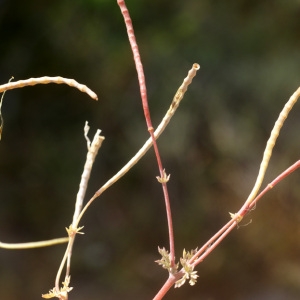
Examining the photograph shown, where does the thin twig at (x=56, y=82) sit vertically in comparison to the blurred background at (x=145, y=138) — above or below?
below

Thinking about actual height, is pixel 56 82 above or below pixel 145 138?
below

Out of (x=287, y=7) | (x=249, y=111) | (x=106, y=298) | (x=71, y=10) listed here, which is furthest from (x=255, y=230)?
(x=71, y=10)

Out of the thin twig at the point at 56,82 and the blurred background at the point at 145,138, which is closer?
the thin twig at the point at 56,82

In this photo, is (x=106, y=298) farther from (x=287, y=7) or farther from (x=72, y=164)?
(x=287, y=7)

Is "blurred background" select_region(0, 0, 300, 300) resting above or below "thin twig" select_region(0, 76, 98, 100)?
above

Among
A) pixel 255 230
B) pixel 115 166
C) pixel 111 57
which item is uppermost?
pixel 111 57

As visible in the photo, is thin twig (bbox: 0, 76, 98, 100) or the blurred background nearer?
thin twig (bbox: 0, 76, 98, 100)

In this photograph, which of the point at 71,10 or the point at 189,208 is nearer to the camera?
the point at 71,10

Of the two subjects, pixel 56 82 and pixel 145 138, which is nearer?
pixel 56 82
